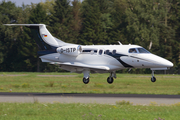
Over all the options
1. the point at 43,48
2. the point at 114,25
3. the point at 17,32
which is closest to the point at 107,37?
the point at 114,25

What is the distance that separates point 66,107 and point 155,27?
64.3 metres

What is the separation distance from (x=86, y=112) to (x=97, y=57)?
15078 millimetres

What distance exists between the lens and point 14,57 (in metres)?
88.9

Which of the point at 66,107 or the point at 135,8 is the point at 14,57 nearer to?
the point at 135,8

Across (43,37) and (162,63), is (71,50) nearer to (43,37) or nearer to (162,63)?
(43,37)

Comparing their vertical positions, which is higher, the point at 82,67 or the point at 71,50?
the point at 71,50

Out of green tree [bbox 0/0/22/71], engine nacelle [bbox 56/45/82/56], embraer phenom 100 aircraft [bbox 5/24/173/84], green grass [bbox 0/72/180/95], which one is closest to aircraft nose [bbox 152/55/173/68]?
embraer phenom 100 aircraft [bbox 5/24/173/84]

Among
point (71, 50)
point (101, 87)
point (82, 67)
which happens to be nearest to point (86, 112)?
point (82, 67)

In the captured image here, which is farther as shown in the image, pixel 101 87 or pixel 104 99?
pixel 101 87

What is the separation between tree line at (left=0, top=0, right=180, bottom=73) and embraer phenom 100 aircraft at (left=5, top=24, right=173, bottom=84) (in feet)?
150

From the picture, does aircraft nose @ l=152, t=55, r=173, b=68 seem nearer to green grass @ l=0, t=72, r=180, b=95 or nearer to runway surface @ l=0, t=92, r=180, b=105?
green grass @ l=0, t=72, r=180, b=95

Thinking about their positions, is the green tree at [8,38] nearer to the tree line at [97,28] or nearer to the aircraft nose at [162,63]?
the tree line at [97,28]

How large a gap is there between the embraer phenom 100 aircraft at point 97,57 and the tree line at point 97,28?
45.7 m

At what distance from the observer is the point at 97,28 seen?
86188mm
